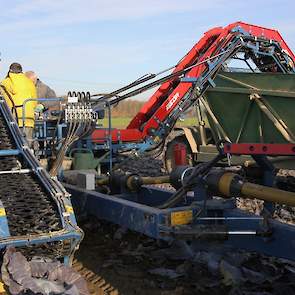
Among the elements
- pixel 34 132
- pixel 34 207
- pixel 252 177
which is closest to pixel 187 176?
pixel 34 207

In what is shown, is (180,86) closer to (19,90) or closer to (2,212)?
(19,90)

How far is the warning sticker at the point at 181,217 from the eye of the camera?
184 inches

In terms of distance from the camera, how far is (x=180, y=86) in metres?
9.71

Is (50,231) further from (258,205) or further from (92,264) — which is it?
(258,205)

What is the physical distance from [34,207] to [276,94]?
2.19 m

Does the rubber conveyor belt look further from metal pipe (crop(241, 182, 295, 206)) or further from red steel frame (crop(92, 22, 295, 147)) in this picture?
red steel frame (crop(92, 22, 295, 147))

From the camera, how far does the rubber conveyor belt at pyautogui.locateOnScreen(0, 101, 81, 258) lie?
13.6ft

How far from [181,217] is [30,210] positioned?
1.28 m

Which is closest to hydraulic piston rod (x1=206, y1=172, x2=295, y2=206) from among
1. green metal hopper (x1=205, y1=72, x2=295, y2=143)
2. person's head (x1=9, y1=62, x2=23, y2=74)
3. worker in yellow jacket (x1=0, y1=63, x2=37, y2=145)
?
green metal hopper (x1=205, y1=72, x2=295, y2=143)

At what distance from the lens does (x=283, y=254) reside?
13.5ft

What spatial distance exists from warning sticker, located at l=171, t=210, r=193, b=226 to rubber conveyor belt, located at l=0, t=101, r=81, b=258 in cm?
95

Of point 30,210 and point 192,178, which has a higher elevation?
point 192,178

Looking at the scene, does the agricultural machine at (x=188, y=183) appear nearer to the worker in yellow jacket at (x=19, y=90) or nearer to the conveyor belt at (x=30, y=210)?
the conveyor belt at (x=30, y=210)

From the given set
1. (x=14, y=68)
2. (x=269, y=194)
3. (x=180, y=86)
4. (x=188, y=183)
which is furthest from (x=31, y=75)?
(x=269, y=194)
